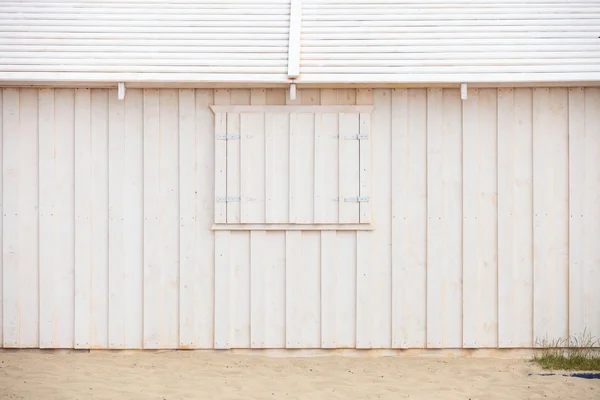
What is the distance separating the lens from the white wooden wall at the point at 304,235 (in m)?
8.09

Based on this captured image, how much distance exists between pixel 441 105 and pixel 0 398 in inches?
179

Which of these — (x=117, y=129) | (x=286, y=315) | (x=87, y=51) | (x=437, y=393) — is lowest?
(x=437, y=393)

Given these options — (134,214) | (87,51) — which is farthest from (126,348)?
(87,51)

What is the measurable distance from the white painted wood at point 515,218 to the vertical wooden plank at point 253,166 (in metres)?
2.20

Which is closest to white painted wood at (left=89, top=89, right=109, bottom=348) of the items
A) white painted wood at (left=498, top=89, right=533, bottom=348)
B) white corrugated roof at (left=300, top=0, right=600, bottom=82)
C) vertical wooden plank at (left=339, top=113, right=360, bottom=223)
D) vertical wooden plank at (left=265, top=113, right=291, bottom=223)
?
vertical wooden plank at (left=265, top=113, right=291, bottom=223)

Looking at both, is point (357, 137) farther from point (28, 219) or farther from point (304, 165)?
point (28, 219)

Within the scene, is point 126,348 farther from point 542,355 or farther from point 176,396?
point 542,355

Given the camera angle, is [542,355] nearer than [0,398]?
No

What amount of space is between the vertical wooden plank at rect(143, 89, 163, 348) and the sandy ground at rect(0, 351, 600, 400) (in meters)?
0.29

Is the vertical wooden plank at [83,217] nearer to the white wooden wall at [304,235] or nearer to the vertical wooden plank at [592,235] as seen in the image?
the white wooden wall at [304,235]

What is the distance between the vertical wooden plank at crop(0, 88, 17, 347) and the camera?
8.07 m

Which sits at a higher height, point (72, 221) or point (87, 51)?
point (87, 51)

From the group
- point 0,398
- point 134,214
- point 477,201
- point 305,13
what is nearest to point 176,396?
point 0,398

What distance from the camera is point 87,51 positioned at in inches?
316
